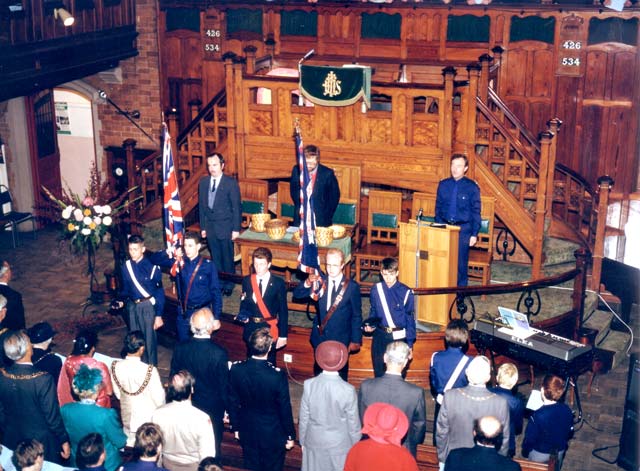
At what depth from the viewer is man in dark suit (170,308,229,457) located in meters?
7.22

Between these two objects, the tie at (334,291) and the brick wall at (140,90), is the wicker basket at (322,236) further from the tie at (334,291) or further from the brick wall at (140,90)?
the brick wall at (140,90)

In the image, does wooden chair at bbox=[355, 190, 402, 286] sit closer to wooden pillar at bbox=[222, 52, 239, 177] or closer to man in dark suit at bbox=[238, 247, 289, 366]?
wooden pillar at bbox=[222, 52, 239, 177]

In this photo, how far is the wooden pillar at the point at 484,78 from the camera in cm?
1226

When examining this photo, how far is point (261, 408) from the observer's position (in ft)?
22.5

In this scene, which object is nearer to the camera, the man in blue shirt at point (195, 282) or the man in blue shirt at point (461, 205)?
the man in blue shirt at point (195, 282)

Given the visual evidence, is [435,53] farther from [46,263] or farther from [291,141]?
[46,263]

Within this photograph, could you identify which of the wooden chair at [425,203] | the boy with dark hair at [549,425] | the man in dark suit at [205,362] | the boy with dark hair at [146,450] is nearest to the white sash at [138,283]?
the man in dark suit at [205,362]

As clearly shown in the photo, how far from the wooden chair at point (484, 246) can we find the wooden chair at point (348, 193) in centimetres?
173

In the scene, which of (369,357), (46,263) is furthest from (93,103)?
(369,357)

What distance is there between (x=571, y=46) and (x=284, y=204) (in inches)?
204

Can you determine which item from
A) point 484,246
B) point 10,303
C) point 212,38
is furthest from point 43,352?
point 212,38

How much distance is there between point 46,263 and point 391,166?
21.4ft

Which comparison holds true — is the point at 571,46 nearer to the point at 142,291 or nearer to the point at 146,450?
the point at 142,291

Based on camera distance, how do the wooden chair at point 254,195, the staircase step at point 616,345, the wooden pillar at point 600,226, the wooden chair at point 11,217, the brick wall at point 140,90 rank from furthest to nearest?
the brick wall at point 140,90, the wooden chair at point 11,217, the wooden chair at point 254,195, the wooden pillar at point 600,226, the staircase step at point 616,345
